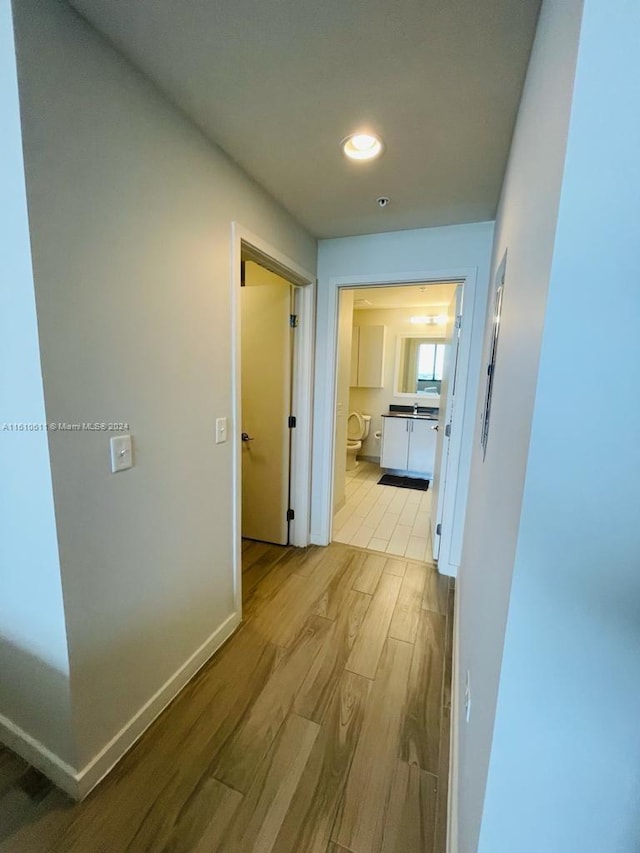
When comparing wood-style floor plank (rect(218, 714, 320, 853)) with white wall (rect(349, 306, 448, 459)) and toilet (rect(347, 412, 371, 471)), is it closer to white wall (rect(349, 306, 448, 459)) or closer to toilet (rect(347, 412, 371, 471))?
toilet (rect(347, 412, 371, 471))

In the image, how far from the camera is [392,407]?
533cm

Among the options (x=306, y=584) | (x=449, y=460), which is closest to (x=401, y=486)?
(x=449, y=460)

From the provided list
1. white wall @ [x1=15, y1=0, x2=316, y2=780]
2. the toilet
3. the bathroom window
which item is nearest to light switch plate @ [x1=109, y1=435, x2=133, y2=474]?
white wall @ [x1=15, y1=0, x2=316, y2=780]

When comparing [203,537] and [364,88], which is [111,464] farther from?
[364,88]

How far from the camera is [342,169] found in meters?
1.64

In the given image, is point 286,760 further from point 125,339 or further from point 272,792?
point 125,339

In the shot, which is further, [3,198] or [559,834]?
[3,198]

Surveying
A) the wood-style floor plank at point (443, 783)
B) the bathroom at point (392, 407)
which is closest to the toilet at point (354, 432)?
the bathroom at point (392, 407)

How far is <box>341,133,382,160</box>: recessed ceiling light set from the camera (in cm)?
141

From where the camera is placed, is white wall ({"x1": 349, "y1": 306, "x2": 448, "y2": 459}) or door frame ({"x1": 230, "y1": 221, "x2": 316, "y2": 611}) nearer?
door frame ({"x1": 230, "y1": 221, "x2": 316, "y2": 611})

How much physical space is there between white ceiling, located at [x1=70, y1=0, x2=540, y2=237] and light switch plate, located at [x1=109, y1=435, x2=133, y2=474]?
121cm

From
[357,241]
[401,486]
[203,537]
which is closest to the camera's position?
[203,537]

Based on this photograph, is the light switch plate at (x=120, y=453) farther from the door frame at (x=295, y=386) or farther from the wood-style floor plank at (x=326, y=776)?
the wood-style floor plank at (x=326, y=776)

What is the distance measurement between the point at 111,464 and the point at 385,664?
5.16ft
